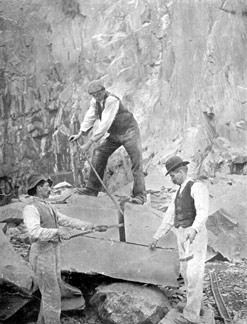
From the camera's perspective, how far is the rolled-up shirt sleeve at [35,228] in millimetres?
2760

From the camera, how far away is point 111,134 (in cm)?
457

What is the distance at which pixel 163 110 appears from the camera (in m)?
5.93

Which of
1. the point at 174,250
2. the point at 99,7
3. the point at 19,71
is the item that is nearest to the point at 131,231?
the point at 174,250

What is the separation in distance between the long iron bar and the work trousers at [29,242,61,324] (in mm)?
1348

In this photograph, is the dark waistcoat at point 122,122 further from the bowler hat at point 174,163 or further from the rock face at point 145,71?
the bowler hat at point 174,163

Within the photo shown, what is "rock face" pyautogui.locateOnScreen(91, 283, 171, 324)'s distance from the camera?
3.18 m

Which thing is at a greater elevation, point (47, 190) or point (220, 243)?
point (47, 190)

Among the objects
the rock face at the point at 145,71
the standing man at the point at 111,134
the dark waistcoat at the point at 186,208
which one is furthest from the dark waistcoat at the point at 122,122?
the dark waistcoat at the point at 186,208

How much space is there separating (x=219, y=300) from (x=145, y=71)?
3927 millimetres

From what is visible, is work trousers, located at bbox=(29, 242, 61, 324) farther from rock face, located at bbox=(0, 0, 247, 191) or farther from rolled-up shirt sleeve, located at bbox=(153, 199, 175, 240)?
rock face, located at bbox=(0, 0, 247, 191)

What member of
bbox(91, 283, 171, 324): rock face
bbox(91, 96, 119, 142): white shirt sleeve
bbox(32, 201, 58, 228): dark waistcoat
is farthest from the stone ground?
bbox(91, 96, 119, 142): white shirt sleeve

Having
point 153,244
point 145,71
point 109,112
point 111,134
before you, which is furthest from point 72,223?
point 145,71

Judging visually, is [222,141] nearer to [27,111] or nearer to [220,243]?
[220,243]

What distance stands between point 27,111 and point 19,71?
1.15m
